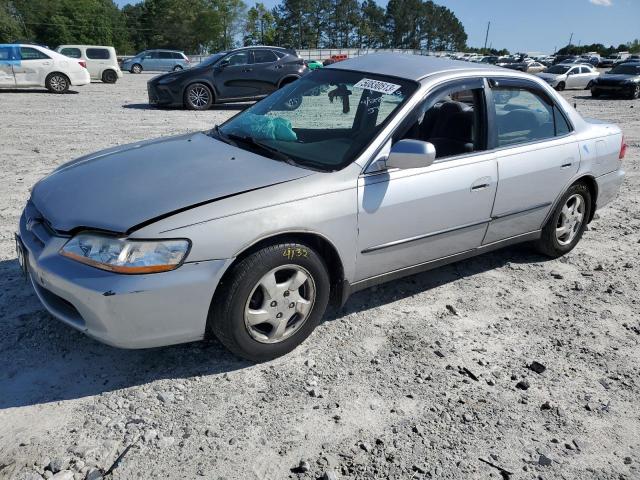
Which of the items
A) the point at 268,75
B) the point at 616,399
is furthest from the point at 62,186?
the point at 268,75

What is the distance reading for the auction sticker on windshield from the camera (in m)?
3.46

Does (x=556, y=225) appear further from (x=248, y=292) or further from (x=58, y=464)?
(x=58, y=464)

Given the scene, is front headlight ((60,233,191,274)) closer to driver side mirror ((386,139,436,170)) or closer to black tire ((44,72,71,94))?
driver side mirror ((386,139,436,170))

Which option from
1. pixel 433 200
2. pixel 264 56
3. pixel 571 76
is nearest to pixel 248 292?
pixel 433 200

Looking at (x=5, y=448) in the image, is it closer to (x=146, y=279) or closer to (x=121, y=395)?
(x=121, y=395)

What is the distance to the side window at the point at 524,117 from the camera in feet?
12.6

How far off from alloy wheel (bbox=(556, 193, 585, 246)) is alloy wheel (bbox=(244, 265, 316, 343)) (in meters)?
2.62

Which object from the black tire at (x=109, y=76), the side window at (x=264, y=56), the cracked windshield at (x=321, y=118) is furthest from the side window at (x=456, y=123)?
the black tire at (x=109, y=76)

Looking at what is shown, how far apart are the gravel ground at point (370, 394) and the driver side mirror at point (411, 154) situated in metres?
1.10

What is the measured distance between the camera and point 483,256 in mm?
4727

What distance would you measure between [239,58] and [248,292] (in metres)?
12.0

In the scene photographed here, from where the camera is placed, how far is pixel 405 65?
12.2 feet

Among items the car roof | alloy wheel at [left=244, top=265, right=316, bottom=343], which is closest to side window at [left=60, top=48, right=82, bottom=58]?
the car roof

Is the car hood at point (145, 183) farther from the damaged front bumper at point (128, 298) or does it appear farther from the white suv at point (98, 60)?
the white suv at point (98, 60)
